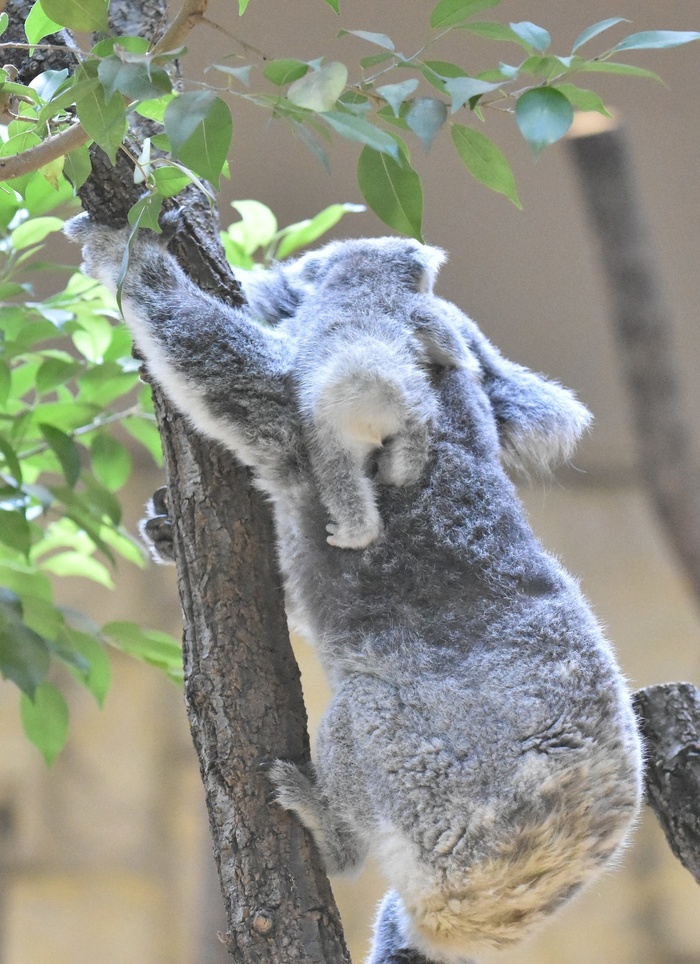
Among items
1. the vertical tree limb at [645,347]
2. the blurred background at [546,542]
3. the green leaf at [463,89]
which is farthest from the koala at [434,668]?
the blurred background at [546,542]

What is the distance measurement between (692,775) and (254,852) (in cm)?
114

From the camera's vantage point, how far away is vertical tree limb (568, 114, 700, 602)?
365cm

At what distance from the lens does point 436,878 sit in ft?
6.42

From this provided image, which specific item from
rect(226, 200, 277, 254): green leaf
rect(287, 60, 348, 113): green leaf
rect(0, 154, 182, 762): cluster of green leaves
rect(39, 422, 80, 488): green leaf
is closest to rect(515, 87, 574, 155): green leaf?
rect(287, 60, 348, 113): green leaf

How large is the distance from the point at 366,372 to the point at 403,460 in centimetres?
21

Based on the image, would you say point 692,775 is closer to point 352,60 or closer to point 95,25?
point 95,25

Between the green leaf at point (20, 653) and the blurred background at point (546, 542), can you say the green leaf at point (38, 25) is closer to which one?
the green leaf at point (20, 653)

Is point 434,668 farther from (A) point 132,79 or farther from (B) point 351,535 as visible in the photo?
(A) point 132,79

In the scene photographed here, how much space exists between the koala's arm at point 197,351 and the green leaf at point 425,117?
97 centimetres

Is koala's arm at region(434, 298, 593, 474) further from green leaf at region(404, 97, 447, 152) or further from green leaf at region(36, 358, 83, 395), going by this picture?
green leaf at region(404, 97, 447, 152)

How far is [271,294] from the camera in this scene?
268cm

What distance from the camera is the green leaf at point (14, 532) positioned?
2.44m

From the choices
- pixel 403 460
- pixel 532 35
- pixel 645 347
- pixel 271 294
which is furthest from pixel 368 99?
pixel 645 347

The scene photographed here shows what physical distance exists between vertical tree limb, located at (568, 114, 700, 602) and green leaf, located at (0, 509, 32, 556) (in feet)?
7.39
